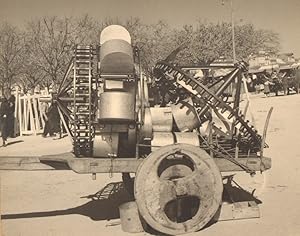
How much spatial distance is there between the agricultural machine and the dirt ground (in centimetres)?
46

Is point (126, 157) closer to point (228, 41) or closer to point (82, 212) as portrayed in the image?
point (82, 212)

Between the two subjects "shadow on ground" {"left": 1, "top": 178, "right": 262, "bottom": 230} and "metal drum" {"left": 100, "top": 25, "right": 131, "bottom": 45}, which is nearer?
"metal drum" {"left": 100, "top": 25, "right": 131, "bottom": 45}

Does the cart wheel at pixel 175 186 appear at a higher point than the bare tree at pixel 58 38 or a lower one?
lower

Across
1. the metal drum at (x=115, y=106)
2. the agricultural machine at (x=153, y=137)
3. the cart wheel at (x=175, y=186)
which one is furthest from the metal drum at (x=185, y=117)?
the metal drum at (x=115, y=106)

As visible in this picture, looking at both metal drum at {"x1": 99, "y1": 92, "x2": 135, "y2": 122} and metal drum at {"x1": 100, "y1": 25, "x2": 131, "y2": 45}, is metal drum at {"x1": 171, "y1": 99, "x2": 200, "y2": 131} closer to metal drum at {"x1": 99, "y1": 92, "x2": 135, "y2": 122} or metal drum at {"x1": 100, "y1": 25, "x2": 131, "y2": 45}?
metal drum at {"x1": 99, "y1": 92, "x2": 135, "y2": 122}

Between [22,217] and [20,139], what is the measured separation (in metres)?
11.3

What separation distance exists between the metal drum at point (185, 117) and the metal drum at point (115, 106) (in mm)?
890

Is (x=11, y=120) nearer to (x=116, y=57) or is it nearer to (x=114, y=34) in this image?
(x=114, y=34)

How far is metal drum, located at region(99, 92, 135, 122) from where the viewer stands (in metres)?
4.79

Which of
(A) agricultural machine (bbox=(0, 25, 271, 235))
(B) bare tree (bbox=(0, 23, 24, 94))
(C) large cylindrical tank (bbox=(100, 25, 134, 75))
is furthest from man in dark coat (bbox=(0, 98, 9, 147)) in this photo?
(C) large cylindrical tank (bbox=(100, 25, 134, 75))

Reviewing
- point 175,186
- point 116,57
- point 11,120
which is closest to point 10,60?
point 11,120

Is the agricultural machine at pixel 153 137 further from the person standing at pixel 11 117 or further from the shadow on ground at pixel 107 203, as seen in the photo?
the person standing at pixel 11 117

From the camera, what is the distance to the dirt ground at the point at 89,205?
17.1 feet

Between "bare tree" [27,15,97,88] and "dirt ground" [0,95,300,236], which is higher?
"bare tree" [27,15,97,88]
